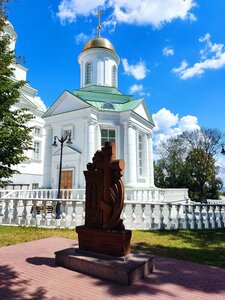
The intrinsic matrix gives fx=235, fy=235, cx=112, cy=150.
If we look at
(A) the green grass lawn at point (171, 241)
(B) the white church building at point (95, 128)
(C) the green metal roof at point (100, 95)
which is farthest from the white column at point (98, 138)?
(A) the green grass lawn at point (171, 241)

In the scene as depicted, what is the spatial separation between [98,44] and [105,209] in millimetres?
23626

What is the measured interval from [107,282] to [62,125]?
58.3 ft

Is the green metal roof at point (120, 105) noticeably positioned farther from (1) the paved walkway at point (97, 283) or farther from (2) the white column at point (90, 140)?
(1) the paved walkway at point (97, 283)

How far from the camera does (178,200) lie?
21.0 m

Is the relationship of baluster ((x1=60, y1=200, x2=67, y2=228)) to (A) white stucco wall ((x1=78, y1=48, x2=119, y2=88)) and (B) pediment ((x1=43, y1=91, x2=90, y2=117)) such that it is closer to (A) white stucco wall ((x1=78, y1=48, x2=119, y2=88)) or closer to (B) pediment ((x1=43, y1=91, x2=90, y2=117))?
(B) pediment ((x1=43, y1=91, x2=90, y2=117))

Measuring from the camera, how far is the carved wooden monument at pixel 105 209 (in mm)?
4887

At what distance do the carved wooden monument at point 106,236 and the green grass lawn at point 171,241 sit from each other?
6.49 feet

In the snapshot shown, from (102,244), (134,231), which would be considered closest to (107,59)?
(134,231)

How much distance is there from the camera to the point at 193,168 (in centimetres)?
3703

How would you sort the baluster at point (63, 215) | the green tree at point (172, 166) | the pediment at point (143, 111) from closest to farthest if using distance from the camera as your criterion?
the baluster at point (63, 215)
the pediment at point (143, 111)
the green tree at point (172, 166)

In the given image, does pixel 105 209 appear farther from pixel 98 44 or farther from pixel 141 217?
pixel 98 44

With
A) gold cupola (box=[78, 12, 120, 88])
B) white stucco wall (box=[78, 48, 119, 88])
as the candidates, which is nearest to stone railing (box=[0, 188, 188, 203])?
gold cupola (box=[78, 12, 120, 88])

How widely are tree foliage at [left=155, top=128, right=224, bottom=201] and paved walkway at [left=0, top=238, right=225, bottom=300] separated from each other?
100 feet

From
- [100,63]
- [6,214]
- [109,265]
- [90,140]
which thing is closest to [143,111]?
[100,63]
